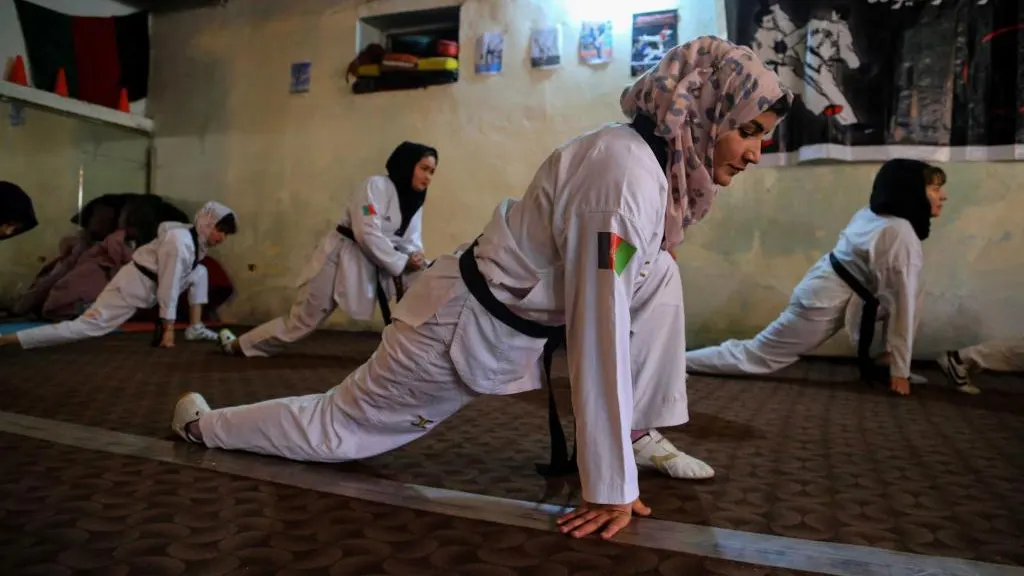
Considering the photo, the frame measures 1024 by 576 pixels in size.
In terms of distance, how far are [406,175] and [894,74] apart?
11.0 feet

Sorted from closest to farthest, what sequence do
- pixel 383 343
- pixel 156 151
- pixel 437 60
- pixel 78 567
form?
pixel 78 567 < pixel 383 343 < pixel 437 60 < pixel 156 151

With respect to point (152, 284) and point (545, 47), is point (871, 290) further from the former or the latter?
point (152, 284)

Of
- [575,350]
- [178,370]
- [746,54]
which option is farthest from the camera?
[178,370]

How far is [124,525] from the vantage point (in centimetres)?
137

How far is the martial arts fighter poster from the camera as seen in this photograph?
4.52 m

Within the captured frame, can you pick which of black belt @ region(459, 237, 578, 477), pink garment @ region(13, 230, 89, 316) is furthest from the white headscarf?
black belt @ region(459, 237, 578, 477)

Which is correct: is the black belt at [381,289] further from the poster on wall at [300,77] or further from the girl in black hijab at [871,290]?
the poster on wall at [300,77]

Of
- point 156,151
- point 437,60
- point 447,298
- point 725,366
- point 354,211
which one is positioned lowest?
point 725,366

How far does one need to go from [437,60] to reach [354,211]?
2356 millimetres

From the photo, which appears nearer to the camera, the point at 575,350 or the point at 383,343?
the point at 575,350

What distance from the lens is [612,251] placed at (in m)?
1.27

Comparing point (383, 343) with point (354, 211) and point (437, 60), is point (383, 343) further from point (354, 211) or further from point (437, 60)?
point (437, 60)

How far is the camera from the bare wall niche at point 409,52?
5.89 metres

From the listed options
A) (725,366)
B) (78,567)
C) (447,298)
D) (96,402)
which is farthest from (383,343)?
(725,366)
